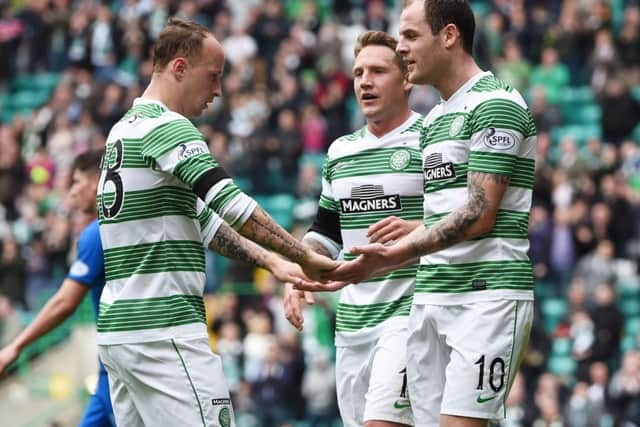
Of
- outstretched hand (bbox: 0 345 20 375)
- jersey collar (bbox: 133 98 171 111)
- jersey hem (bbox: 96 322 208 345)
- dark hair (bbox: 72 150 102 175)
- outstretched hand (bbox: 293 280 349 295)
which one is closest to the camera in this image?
jersey hem (bbox: 96 322 208 345)

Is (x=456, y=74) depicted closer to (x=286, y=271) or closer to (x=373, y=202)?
(x=373, y=202)

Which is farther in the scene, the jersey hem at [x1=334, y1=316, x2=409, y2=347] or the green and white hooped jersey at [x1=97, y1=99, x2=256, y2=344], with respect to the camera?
the jersey hem at [x1=334, y1=316, x2=409, y2=347]

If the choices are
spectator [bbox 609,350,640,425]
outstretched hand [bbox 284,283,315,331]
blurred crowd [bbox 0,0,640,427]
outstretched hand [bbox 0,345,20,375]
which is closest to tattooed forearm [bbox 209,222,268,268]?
outstretched hand [bbox 284,283,315,331]

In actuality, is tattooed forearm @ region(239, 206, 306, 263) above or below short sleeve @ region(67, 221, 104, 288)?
above

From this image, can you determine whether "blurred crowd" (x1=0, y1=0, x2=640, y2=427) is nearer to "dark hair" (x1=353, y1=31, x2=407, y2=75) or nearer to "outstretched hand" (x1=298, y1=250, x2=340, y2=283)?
"dark hair" (x1=353, y1=31, x2=407, y2=75)

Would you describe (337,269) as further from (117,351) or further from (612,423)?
(612,423)

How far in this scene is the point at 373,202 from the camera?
841 centimetres

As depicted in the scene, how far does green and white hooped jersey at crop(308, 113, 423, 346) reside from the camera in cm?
830

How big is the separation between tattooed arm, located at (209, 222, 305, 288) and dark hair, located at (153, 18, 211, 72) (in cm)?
101

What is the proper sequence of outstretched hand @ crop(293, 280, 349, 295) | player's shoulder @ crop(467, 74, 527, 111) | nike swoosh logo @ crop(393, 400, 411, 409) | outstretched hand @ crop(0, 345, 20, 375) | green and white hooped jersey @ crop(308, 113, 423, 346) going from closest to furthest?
player's shoulder @ crop(467, 74, 527, 111), outstretched hand @ crop(293, 280, 349, 295), nike swoosh logo @ crop(393, 400, 411, 409), green and white hooped jersey @ crop(308, 113, 423, 346), outstretched hand @ crop(0, 345, 20, 375)

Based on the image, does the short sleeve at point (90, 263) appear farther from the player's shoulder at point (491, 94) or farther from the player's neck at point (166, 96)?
the player's shoulder at point (491, 94)

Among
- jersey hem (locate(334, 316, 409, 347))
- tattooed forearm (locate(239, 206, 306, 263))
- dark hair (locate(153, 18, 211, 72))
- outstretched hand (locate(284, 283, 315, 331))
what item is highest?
dark hair (locate(153, 18, 211, 72))

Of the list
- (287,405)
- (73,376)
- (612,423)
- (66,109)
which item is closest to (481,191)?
(612,423)

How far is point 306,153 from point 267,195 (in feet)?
3.23
